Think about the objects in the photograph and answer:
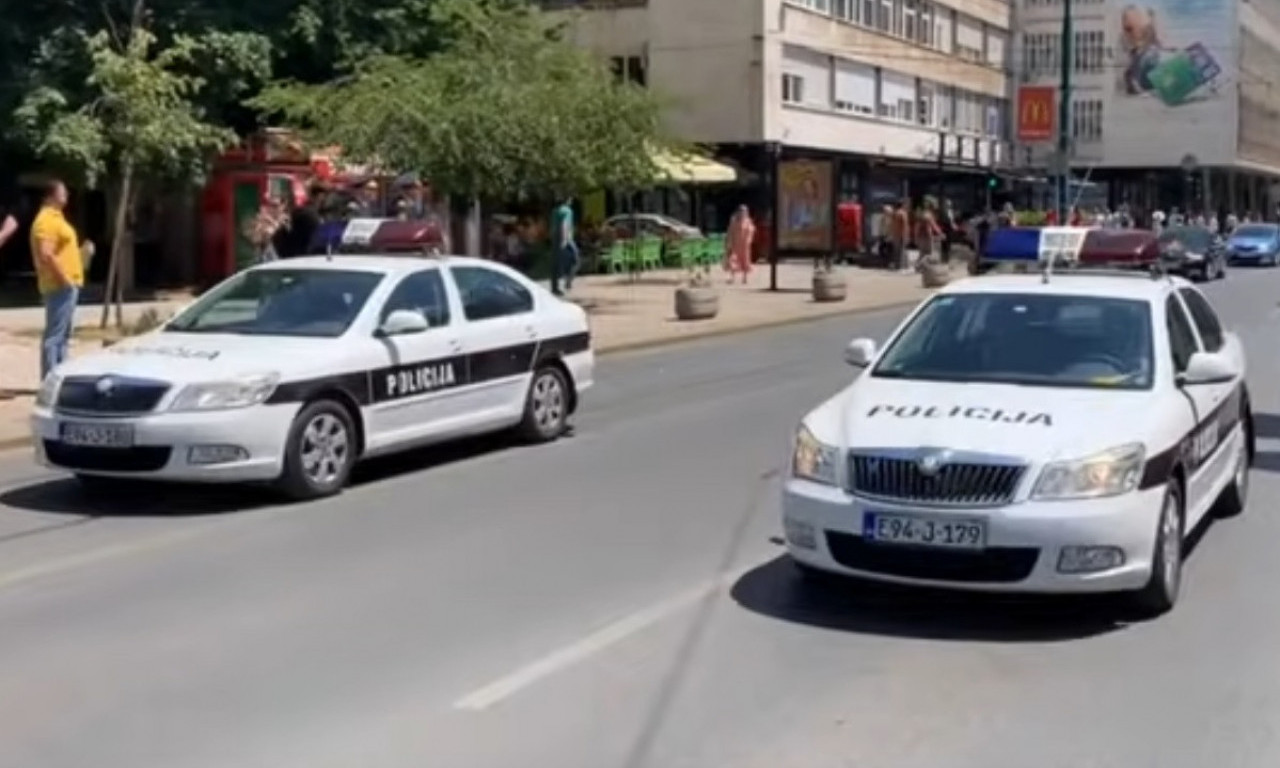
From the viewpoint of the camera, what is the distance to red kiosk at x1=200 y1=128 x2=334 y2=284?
35406mm

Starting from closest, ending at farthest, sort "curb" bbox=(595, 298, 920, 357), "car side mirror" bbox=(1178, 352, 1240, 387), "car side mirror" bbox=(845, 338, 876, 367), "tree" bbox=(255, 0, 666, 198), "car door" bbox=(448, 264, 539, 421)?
"car side mirror" bbox=(1178, 352, 1240, 387) < "car side mirror" bbox=(845, 338, 876, 367) < "car door" bbox=(448, 264, 539, 421) < "curb" bbox=(595, 298, 920, 357) < "tree" bbox=(255, 0, 666, 198)

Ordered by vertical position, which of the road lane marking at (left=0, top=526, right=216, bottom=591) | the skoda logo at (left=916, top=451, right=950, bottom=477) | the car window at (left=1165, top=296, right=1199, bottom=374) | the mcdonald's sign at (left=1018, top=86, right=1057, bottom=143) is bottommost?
the road lane marking at (left=0, top=526, right=216, bottom=591)

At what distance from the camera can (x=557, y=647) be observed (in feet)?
25.8

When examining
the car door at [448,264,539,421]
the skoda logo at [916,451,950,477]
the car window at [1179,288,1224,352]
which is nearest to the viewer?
the skoda logo at [916,451,950,477]

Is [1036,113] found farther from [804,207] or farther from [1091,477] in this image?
[1091,477]

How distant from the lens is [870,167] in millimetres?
68438

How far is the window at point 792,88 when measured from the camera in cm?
5934

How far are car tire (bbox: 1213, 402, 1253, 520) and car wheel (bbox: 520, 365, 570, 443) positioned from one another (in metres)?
5.14

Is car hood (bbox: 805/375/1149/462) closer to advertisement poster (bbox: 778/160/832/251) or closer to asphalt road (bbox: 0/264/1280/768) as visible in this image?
asphalt road (bbox: 0/264/1280/768)

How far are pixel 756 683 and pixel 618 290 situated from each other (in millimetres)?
32518

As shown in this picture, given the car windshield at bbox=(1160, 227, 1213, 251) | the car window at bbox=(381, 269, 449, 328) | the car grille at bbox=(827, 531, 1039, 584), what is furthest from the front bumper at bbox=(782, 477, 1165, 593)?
the car windshield at bbox=(1160, 227, 1213, 251)

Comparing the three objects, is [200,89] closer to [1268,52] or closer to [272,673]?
[272,673]

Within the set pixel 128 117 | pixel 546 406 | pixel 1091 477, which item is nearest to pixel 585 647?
pixel 1091 477

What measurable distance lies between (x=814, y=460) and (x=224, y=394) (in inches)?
168
